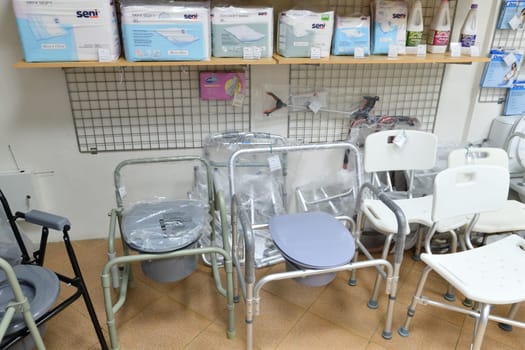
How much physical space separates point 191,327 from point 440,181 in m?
1.34

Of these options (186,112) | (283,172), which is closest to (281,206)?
(283,172)

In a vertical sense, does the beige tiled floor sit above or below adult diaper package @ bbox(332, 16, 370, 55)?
below

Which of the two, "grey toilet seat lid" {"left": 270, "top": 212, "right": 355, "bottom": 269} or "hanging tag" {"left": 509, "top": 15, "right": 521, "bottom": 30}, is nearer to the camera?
"grey toilet seat lid" {"left": 270, "top": 212, "right": 355, "bottom": 269}

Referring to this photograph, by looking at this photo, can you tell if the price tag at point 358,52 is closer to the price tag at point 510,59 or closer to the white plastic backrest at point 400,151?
the white plastic backrest at point 400,151

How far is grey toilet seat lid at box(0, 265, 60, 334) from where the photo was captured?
1416mm

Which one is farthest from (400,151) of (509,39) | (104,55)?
(104,55)

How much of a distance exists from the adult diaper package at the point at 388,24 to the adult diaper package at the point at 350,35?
7cm

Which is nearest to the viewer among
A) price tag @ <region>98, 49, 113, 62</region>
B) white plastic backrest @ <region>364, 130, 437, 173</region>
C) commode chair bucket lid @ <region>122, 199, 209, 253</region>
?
commode chair bucket lid @ <region>122, 199, 209, 253</region>

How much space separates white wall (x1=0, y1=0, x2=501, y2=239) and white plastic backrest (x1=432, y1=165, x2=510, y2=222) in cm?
93

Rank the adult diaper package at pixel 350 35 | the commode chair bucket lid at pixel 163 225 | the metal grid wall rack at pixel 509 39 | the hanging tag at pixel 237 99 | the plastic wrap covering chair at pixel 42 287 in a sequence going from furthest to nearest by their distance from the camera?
the metal grid wall rack at pixel 509 39 → the hanging tag at pixel 237 99 → the adult diaper package at pixel 350 35 → the commode chair bucket lid at pixel 163 225 → the plastic wrap covering chair at pixel 42 287

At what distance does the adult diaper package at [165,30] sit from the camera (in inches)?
68.9

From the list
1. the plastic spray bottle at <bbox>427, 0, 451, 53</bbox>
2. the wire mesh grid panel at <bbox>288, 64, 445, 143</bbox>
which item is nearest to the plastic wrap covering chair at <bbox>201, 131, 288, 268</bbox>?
the wire mesh grid panel at <bbox>288, 64, 445, 143</bbox>

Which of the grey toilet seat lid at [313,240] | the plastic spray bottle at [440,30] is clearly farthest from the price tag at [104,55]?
the plastic spray bottle at [440,30]

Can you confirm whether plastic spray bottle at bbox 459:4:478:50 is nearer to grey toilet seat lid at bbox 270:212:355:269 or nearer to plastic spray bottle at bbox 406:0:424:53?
plastic spray bottle at bbox 406:0:424:53
